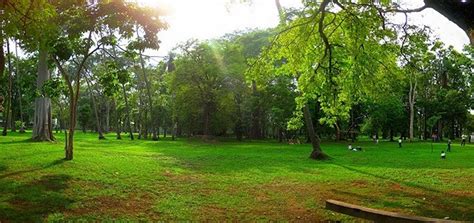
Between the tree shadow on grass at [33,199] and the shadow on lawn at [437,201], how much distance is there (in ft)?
26.6

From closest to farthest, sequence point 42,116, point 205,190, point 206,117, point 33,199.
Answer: point 33,199 < point 205,190 < point 42,116 < point 206,117

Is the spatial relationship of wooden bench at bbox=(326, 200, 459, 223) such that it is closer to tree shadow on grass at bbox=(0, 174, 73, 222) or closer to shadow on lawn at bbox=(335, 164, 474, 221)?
shadow on lawn at bbox=(335, 164, 474, 221)

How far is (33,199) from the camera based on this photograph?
9703mm

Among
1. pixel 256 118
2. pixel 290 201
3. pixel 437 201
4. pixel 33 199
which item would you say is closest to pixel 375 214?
pixel 290 201

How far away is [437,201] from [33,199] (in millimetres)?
10547

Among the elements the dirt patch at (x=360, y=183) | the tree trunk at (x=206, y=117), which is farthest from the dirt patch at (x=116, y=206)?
the tree trunk at (x=206, y=117)

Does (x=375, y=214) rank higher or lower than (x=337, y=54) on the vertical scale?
lower

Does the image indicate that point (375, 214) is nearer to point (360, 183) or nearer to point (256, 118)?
point (360, 183)

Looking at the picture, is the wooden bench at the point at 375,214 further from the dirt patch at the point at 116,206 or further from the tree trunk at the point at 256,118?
the tree trunk at the point at 256,118

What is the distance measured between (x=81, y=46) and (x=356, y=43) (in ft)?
32.9

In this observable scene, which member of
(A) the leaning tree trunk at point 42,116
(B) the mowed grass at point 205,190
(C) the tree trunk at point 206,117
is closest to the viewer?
(B) the mowed grass at point 205,190

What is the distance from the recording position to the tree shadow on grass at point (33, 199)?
852cm

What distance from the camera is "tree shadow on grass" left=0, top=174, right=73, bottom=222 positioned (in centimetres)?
852

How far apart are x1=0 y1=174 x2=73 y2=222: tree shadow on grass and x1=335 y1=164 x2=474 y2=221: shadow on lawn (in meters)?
8.12
